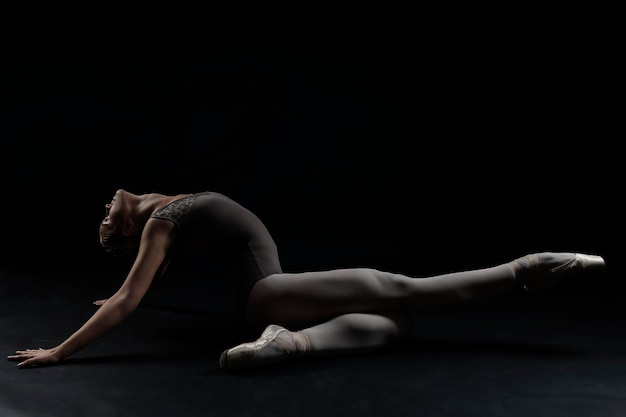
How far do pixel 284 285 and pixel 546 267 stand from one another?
3.49 ft

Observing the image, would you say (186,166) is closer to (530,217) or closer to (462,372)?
(530,217)

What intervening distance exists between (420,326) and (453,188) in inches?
108

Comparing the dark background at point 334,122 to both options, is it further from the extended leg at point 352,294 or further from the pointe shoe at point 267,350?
the pointe shoe at point 267,350

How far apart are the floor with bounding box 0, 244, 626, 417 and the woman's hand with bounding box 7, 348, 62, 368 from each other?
0.03 m

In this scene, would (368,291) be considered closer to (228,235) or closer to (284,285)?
(284,285)

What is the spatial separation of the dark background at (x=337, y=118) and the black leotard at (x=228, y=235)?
247 cm

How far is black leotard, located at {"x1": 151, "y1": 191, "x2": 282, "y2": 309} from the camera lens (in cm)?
343

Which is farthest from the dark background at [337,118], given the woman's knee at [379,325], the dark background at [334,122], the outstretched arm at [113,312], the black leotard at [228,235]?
the outstretched arm at [113,312]

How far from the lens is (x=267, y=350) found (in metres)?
3.12

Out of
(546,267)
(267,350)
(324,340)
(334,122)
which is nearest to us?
(267,350)

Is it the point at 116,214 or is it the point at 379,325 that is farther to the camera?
the point at 116,214

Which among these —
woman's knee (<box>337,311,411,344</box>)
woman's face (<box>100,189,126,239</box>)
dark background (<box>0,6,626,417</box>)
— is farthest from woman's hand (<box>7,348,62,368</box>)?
dark background (<box>0,6,626,417</box>)

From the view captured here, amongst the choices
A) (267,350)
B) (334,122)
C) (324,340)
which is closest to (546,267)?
(324,340)

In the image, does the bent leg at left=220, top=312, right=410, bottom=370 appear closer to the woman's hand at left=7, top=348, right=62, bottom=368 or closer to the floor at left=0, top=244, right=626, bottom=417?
the floor at left=0, top=244, right=626, bottom=417
